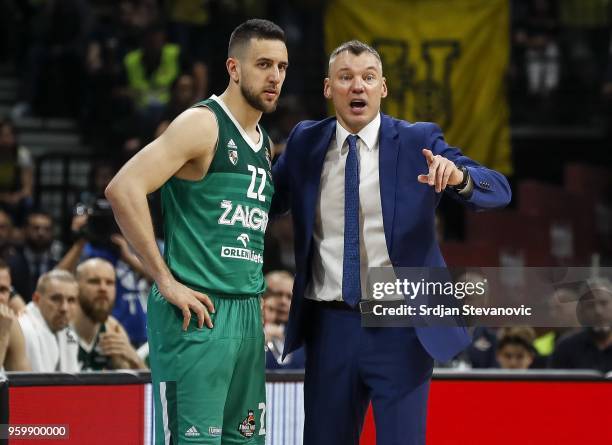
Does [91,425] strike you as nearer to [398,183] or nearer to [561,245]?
[398,183]

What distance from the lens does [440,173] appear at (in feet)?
14.1

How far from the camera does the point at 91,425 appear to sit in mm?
5297

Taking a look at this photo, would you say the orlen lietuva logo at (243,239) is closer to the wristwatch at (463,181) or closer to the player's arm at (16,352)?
the wristwatch at (463,181)

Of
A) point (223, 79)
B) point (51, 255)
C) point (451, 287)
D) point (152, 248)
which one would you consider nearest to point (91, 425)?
point (152, 248)

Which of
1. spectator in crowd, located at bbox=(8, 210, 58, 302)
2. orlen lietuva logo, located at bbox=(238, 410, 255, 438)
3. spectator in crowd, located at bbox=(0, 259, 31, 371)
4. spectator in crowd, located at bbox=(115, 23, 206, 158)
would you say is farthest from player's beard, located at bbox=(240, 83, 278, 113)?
spectator in crowd, located at bbox=(115, 23, 206, 158)

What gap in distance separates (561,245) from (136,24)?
4.87 meters

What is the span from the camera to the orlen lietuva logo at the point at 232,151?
448 cm

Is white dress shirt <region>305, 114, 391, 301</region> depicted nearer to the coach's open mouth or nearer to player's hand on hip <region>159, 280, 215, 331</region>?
the coach's open mouth

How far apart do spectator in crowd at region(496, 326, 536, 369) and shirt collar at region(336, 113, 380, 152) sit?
3223 mm

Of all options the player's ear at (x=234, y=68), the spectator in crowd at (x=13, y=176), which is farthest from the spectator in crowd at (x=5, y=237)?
the player's ear at (x=234, y=68)

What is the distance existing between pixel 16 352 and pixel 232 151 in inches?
103

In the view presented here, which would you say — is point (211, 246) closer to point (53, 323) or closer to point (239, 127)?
point (239, 127)

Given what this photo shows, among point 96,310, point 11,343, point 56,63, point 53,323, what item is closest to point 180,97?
point 56,63

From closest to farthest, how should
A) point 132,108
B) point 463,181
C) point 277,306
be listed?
point 463,181 → point 277,306 → point 132,108
